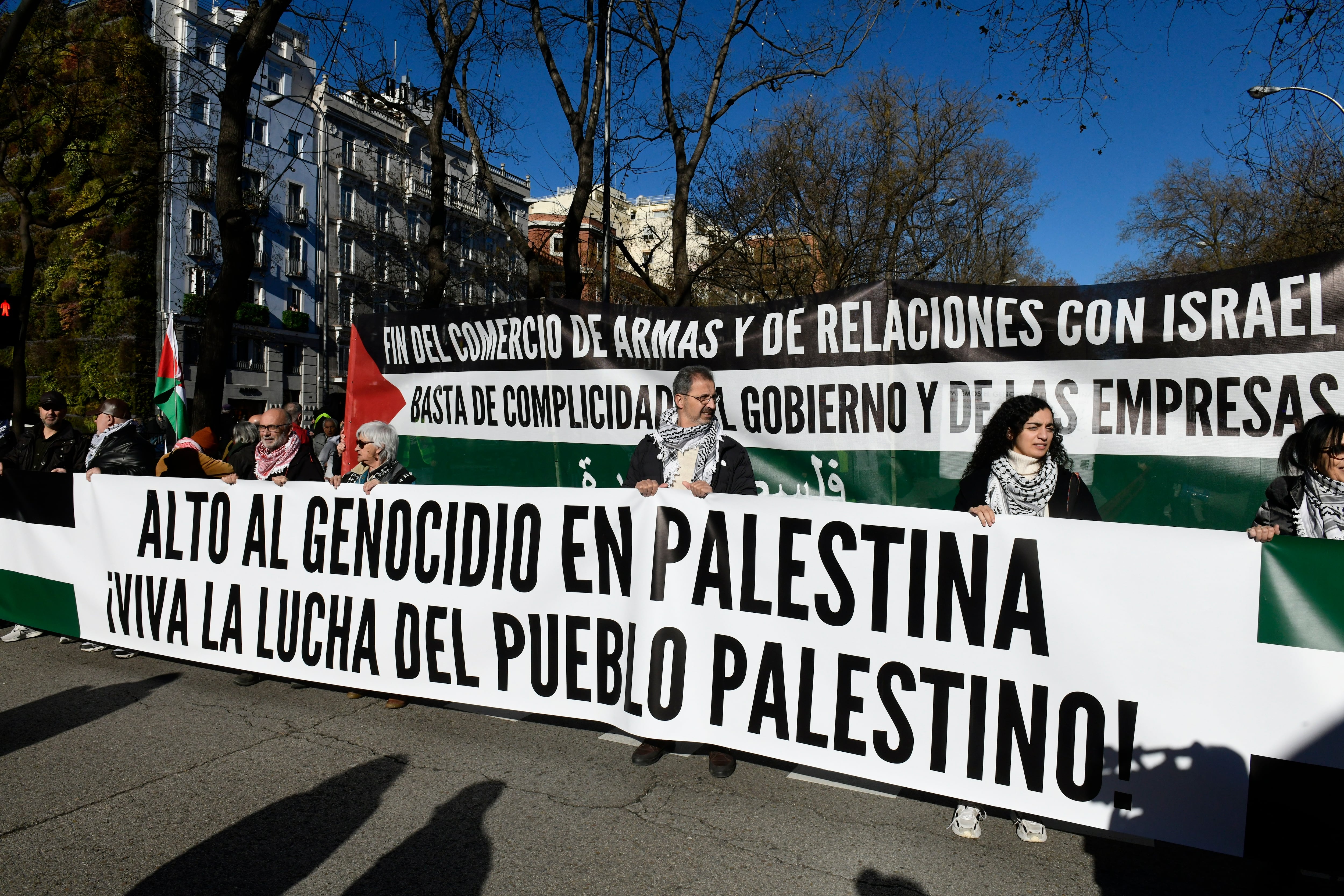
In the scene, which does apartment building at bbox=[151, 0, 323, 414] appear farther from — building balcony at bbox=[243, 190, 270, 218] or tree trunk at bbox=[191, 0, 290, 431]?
tree trunk at bbox=[191, 0, 290, 431]

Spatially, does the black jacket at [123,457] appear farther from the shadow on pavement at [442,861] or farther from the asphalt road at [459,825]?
the shadow on pavement at [442,861]

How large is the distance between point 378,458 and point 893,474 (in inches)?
113

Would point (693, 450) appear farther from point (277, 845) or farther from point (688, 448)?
point (277, 845)

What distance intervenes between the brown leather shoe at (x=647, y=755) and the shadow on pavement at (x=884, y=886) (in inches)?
49.8

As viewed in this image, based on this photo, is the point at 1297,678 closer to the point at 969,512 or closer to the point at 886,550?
the point at 969,512

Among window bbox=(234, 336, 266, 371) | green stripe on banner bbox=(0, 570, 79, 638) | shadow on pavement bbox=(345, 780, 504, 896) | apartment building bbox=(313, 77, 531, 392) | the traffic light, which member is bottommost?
shadow on pavement bbox=(345, 780, 504, 896)

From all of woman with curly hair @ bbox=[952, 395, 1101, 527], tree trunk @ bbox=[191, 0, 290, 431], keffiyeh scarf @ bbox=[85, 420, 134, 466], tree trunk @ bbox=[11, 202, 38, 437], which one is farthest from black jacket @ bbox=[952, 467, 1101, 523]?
tree trunk @ bbox=[11, 202, 38, 437]

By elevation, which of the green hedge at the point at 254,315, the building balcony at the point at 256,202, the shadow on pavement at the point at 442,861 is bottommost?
the shadow on pavement at the point at 442,861

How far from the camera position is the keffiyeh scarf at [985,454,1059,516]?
3588mm

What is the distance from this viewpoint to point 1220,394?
14.2 feet

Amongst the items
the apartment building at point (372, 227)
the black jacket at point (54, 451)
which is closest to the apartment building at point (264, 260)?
the apartment building at point (372, 227)

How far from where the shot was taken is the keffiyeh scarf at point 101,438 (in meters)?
6.57

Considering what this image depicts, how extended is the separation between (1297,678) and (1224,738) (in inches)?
11.3

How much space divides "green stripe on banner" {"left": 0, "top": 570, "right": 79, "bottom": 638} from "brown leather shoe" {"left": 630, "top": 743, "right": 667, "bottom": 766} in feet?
13.1
